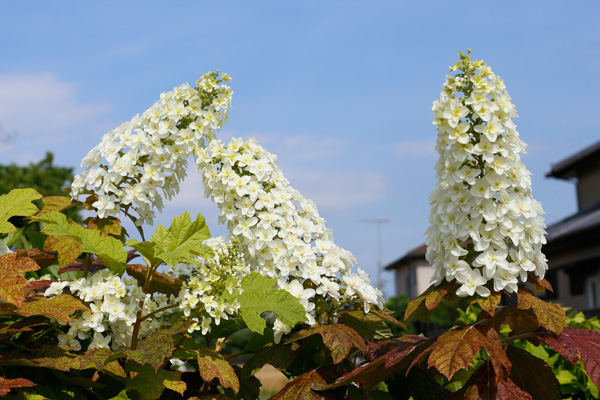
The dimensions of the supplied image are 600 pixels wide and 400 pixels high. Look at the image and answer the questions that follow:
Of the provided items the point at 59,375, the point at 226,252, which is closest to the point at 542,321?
the point at 226,252

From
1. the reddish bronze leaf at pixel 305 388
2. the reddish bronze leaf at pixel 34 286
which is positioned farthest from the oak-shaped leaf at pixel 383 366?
the reddish bronze leaf at pixel 34 286

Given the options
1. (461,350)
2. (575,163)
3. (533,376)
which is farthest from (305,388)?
(575,163)

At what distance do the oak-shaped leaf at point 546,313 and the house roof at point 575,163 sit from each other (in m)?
21.1

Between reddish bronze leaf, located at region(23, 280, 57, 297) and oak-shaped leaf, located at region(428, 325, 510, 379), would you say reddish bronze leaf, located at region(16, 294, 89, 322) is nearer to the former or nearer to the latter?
reddish bronze leaf, located at region(23, 280, 57, 297)

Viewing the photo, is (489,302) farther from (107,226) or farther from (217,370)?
(107,226)

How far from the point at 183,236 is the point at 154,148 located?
0.43 m

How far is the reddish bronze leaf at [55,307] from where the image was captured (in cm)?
201

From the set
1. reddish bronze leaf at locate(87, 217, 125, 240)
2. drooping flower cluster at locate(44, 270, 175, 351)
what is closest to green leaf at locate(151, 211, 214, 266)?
drooping flower cluster at locate(44, 270, 175, 351)

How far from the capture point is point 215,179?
2.41 metres

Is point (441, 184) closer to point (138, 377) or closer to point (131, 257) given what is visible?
point (138, 377)

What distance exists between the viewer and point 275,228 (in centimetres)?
241

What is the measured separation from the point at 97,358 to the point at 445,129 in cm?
134

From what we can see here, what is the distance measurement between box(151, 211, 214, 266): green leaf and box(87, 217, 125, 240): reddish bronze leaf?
287 mm

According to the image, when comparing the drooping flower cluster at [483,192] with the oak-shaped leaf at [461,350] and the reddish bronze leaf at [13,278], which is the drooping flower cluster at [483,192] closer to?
the oak-shaped leaf at [461,350]
